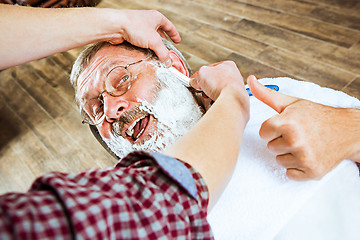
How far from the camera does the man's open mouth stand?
3.69 feet

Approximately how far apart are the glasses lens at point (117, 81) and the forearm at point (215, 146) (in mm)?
479

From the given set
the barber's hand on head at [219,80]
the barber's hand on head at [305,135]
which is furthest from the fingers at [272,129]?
the barber's hand on head at [219,80]

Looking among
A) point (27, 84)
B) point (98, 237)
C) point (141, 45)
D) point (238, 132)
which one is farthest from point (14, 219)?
point (27, 84)

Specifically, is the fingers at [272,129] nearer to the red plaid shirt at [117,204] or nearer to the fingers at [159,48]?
the red plaid shirt at [117,204]

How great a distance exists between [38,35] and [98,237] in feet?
2.71

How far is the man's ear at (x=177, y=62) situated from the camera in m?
1.22

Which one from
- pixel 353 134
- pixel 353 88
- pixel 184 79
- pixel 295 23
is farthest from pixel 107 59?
pixel 295 23

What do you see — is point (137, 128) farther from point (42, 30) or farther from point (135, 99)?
point (42, 30)

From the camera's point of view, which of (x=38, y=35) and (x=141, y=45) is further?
(x=141, y=45)

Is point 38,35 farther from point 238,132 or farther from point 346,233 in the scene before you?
point 346,233

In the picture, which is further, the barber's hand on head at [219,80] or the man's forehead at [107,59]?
the man's forehead at [107,59]

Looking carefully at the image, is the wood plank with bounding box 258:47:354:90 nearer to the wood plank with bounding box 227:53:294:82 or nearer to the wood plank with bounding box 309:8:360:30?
the wood plank with bounding box 227:53:294:82

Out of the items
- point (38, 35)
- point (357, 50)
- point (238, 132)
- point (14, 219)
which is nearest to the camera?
point (14, 219)

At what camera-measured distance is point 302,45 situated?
195 centimetres
